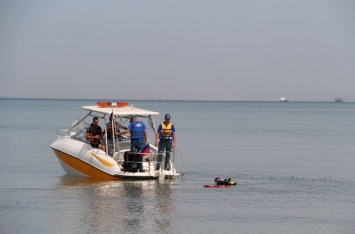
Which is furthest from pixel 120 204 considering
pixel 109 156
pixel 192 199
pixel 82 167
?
pixel 82 167

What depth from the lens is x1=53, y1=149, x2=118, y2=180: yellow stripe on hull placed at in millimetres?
21438

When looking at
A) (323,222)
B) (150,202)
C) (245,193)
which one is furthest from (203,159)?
(323,222)

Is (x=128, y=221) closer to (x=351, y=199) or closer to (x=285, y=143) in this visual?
(x=351, y=199)

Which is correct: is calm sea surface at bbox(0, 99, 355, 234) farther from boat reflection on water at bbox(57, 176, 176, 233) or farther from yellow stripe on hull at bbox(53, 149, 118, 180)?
yellow stripe on hull at bbox(53, 149, 118, 180)

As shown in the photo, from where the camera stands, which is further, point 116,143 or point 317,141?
point 317,141

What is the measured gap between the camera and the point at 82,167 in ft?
72.2

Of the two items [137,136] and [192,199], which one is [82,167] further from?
[192,199]

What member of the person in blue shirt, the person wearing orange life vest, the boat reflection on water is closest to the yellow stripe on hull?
the boat reflection on water

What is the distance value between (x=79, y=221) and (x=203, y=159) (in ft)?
44.6

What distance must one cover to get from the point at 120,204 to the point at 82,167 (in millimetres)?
4659

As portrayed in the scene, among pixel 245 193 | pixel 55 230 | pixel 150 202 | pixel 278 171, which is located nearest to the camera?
pixel 55 230

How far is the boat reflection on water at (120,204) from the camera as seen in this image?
15.2 metres

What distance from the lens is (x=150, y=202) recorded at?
17.9 metres

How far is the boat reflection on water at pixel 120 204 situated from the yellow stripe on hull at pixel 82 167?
20 cm
